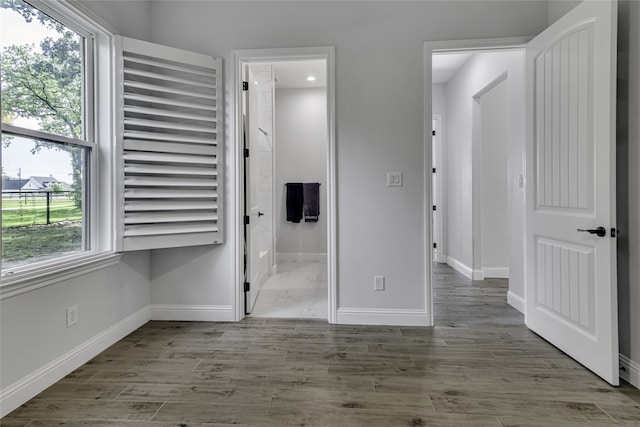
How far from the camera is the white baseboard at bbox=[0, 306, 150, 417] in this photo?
5.82 ft

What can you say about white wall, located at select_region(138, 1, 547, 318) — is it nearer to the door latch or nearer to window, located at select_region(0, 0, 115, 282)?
window, located at select_region(0, 0, 115, 282)

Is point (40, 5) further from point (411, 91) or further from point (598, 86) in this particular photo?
point (598, 86)

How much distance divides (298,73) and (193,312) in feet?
12.2

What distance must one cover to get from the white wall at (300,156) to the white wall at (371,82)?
3.01m

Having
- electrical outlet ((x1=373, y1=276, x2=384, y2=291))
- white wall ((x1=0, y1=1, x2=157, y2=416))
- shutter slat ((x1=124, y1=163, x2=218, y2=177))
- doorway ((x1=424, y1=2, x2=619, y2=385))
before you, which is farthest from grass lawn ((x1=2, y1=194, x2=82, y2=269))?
doorway ((x1=424, y1=2, x2=619, y2=385))

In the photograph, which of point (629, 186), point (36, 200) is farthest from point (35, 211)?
point (629, 186)

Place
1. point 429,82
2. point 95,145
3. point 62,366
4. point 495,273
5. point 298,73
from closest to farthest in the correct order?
1. point 62,366
2. point 95,145
3. point 429,82
4. point 495,273
5. point 298,73

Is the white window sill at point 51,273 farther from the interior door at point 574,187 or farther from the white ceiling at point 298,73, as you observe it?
the white ceiling at point 298,73

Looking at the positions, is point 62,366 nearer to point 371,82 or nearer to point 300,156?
point 371,82

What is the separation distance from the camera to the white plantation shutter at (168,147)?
2.61m

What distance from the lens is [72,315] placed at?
7.18 ft

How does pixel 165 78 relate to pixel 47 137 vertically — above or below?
above

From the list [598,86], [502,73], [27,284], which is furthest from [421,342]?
[502,73]

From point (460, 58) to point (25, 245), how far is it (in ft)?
15.7
